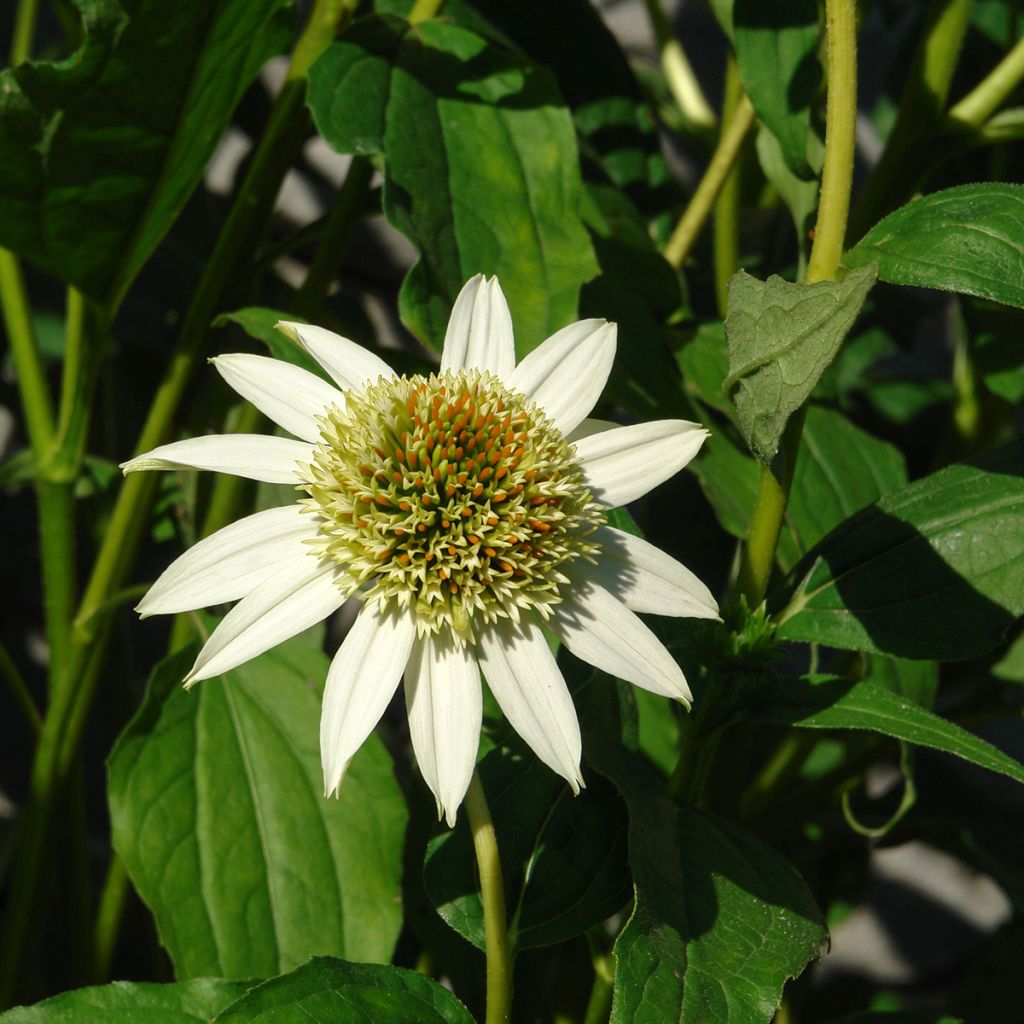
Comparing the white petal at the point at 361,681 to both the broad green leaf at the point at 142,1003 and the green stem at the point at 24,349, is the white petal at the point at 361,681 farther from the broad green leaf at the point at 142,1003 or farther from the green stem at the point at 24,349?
the green stem at the point at 24,349

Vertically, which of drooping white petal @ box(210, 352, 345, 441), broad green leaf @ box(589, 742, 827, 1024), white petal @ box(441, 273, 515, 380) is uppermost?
white petal @ box(441, 273, 515, 380)

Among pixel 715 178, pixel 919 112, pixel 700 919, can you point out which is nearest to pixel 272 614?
pixel 700 919

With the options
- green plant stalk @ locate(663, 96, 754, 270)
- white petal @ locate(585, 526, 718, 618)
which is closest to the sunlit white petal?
white petal @ locate(585, 526, 718, 618)

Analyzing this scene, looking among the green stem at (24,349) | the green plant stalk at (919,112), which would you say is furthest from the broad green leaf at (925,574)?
the green stem at (24,349)

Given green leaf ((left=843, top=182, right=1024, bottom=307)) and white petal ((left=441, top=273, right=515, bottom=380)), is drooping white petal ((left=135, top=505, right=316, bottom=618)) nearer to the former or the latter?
white petal ((left=441, top=273, right=515, bottom=380))

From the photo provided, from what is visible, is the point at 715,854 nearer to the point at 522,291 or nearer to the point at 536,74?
the point at 522,291
